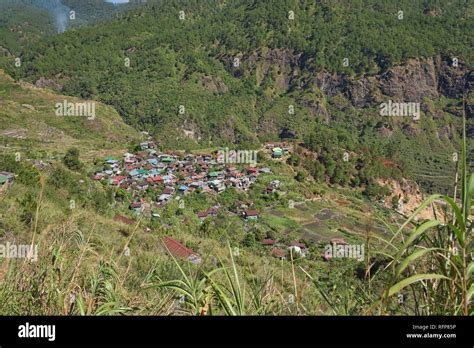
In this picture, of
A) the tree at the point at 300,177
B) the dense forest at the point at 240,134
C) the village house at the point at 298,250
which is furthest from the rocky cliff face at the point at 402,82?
the village house at the point at 298,250

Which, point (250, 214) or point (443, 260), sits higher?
point (443, 260)

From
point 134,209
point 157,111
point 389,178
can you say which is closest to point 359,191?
point 389,178

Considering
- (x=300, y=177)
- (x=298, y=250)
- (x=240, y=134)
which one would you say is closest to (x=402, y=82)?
(x=240, y=134)

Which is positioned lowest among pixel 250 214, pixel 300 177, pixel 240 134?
pixel 250 214

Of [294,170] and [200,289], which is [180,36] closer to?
[294,170]

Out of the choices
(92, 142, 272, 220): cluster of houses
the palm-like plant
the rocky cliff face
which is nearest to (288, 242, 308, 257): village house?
(92, 142, 272, 220): cluster of houses

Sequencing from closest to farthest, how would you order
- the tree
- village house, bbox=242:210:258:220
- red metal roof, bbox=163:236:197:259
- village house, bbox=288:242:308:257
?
red metal roof, bbox=163:236:197:259 < village house, bbox=288:242:308:257 < village house, bbox=242:210:258:220 < the tree

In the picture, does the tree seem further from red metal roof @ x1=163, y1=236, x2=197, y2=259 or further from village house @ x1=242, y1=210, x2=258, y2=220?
red metal roof @ x1=163, y1=236, x2=197, y2=259

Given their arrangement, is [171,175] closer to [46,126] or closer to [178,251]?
[46,126]

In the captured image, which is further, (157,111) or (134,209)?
(157,111)
